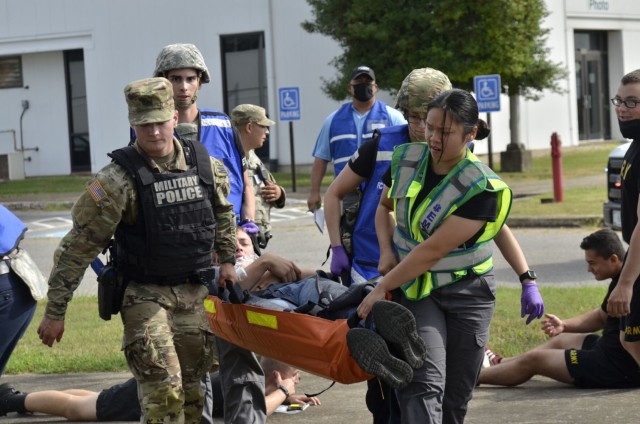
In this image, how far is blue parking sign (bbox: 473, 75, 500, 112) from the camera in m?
21.9

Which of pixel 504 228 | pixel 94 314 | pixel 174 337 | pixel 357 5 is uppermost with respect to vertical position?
pixel 357 5

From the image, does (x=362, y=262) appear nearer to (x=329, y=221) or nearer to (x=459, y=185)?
(x=329, y=221)

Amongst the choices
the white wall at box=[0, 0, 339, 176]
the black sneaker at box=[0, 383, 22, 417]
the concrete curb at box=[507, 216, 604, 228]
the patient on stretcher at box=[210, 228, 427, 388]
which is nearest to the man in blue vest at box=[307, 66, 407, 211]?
the patient on stretcher at box=[210, 228, 427, 388]

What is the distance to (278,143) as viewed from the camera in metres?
32.6

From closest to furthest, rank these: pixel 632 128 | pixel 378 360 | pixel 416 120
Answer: pixel 378 360 → pixel 416 120 → pixel 632 128

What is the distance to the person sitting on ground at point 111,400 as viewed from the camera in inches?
269

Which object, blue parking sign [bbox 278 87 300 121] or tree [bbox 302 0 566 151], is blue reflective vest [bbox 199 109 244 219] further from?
tree [bbox 302 0 566 151]

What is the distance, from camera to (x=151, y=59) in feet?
111

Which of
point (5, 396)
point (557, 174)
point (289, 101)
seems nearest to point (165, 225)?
point (5, 396)

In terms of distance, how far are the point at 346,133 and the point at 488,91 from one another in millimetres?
Result: 13608

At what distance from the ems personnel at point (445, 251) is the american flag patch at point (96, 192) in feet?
4.04

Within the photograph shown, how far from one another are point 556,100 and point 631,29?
515cm

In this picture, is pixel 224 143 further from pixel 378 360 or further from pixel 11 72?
pixel 11 72

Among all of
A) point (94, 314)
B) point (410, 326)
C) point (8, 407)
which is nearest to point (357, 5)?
point (94, 314)
